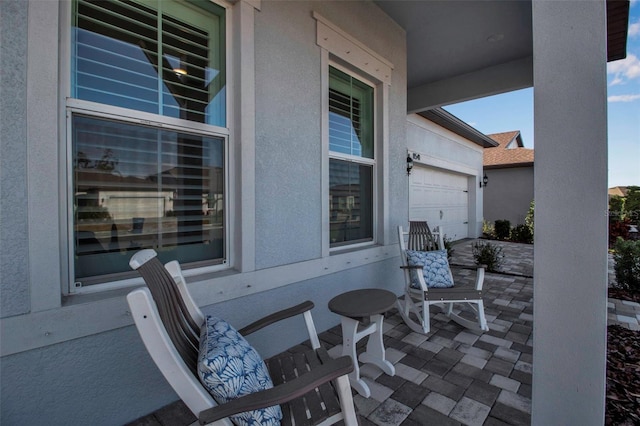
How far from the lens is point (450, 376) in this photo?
2121 millimetres

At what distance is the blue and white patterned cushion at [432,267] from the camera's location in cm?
311

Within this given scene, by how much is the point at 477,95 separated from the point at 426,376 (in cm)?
484

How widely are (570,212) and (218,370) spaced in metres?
1.60

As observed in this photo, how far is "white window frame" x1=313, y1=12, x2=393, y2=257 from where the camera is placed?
2.86m

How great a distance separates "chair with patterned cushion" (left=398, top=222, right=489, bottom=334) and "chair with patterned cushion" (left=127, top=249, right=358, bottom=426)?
1.69m

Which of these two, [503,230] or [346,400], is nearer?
[346,400]

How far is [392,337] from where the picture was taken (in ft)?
9.04

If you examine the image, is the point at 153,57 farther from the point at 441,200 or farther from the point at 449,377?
the point at 441,200

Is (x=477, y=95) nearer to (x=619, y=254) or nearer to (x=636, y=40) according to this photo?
(x=636, y=40)

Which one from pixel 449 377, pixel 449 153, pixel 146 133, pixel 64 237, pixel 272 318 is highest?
pixel 449 153

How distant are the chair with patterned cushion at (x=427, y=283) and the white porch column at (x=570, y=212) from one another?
1.48m

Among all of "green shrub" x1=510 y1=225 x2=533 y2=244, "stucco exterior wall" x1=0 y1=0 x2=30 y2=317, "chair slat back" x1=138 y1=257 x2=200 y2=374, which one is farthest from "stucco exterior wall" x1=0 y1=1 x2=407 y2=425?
"green shrub" x1=510 y1=225 x2=533 y2=244

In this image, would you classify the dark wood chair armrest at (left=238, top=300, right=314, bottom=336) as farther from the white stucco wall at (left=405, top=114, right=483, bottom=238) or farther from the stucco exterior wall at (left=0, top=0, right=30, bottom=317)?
the white stucco wall at (left=405, top=114, right=483, bottom=238)

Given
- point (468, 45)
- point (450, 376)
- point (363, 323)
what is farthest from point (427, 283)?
point (468, 45)
